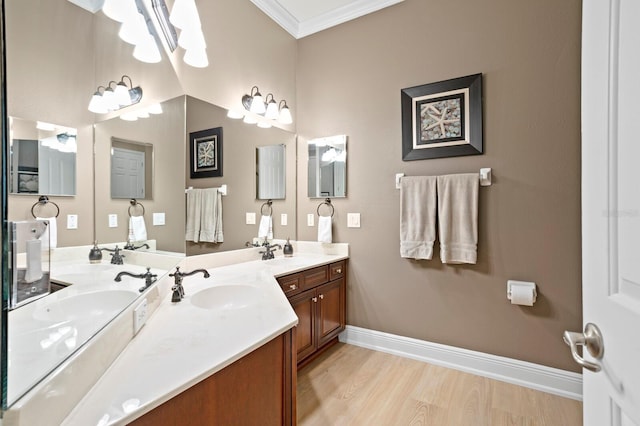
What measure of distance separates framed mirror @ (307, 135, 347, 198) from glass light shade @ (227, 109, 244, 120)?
0.73 m

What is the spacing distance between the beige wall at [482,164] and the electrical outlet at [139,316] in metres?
1.81

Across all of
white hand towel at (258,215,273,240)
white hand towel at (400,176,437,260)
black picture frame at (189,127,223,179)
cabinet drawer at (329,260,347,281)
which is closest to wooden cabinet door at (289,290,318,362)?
cabinet drawer at (329,260,347,281)

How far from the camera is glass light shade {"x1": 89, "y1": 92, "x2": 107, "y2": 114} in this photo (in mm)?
902

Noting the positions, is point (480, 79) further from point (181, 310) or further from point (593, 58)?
point (181, 310)

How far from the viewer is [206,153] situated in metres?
1.98

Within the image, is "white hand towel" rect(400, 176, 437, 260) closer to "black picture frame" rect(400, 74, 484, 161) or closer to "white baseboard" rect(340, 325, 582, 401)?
"black picture frame" rect(400, 74, 484, 161)

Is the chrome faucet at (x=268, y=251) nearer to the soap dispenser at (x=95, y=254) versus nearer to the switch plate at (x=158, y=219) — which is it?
the switch plate at (x=158, y=219)

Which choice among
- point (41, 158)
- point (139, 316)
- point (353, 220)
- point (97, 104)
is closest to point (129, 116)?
point (97, 104)

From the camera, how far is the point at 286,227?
2.73 m

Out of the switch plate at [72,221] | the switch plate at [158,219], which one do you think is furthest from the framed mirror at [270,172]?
the switch plate at [72,221]

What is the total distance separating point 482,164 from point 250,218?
1.83 metres

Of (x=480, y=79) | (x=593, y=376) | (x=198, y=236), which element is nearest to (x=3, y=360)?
(x=593, y=376)

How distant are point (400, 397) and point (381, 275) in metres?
0.90

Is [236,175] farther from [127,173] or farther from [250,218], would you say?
[127,173]
